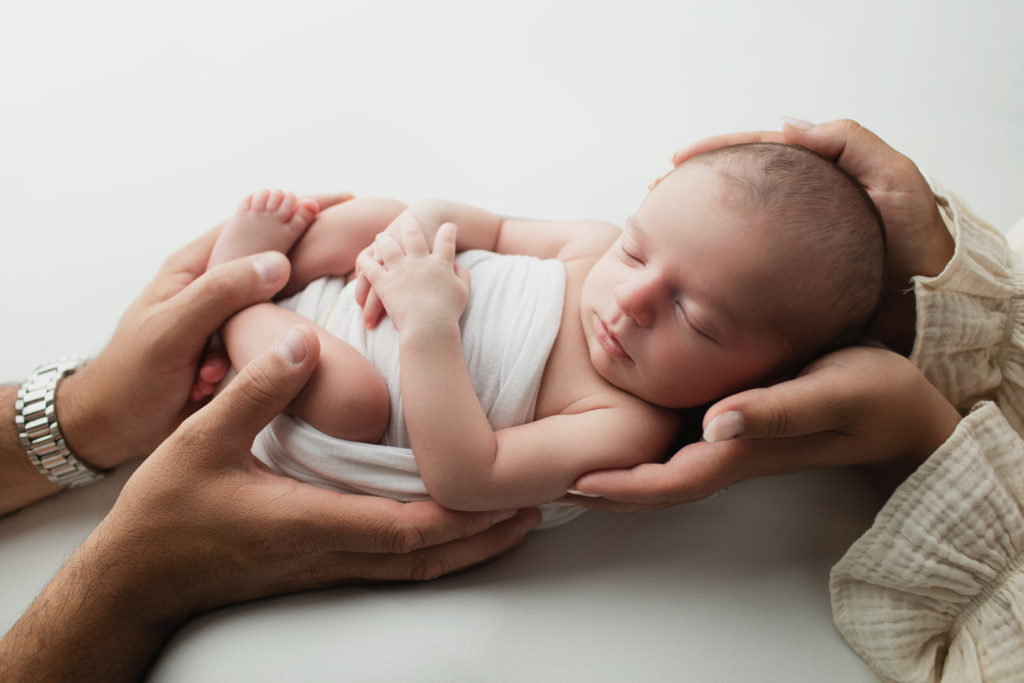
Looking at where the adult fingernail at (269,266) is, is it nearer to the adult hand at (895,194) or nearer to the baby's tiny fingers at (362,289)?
the baby's tiny fingers at (362,289)

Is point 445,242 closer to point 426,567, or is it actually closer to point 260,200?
point 260,200

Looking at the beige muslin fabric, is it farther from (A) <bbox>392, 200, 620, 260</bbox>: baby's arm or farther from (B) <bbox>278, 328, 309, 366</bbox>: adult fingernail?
(B) <bbox>278, 328, 309, 366</bbox>: adult fingernail

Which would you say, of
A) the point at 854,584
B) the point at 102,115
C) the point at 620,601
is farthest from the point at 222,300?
the point at 854,584

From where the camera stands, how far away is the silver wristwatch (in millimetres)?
1357

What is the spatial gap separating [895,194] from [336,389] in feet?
3.49

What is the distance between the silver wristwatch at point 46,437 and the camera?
1357mm

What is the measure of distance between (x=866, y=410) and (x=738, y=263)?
0.30 metres

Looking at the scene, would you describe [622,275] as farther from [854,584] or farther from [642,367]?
[854,584]

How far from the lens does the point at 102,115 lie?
1.98m

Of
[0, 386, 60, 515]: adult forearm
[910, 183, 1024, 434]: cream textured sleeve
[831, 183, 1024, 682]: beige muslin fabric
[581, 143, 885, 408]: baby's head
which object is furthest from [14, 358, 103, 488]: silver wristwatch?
[910, 183, 1024, 434]: cream textured sleeve

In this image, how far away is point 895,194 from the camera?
1.26 metres

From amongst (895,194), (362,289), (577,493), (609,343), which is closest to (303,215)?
(362,289)

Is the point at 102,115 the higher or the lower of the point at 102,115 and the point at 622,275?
the higher

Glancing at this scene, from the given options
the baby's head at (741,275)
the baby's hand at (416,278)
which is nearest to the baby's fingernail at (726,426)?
the baby's head at (741,275)
